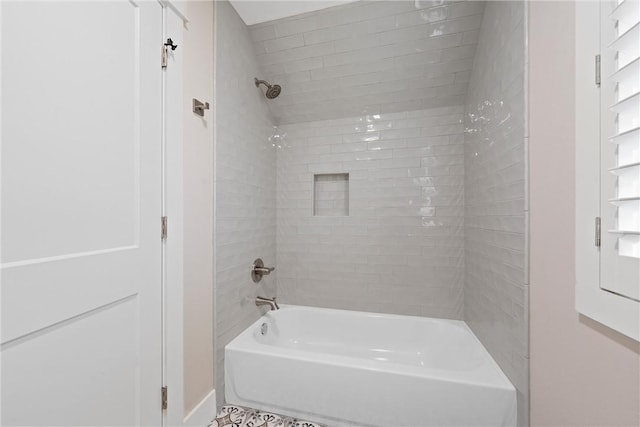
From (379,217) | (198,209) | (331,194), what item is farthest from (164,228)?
(379,217)

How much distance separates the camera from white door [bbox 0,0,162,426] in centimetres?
72

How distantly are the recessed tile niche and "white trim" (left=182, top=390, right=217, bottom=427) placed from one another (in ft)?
5.12

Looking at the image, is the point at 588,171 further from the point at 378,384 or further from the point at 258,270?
the point at 258,270

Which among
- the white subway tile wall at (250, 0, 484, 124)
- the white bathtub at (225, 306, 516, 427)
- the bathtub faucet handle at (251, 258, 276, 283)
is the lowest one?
the white bathtub at (225, 306, 516, 427)

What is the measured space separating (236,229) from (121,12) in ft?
3.97

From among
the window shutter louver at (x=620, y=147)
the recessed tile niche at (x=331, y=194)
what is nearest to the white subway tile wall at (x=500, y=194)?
the window shutter louver at (x=620, y=147)

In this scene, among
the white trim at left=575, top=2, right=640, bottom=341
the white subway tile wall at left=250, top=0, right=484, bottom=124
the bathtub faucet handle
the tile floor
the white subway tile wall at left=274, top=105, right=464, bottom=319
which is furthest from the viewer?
the white subway tile wall at left=274, top=105, right=464, bottom=319

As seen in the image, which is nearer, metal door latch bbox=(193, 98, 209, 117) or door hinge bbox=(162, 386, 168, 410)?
door hinge bbox=(162, 386, 168, 410)

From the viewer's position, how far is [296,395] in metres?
1.50

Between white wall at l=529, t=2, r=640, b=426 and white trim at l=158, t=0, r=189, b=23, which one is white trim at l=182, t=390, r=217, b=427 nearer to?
white wall at l=529, t=2, r=640, b=426

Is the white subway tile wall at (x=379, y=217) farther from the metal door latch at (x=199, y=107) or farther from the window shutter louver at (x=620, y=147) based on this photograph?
the window shutter louver at (x=620, y=147)

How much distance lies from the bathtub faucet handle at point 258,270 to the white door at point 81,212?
86cm

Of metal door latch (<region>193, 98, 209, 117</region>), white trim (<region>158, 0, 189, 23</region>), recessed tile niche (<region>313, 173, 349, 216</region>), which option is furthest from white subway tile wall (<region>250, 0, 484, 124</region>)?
metal door latch (<region>193, 98, 209, 117</region>)

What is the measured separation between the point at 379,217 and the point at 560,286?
4.50ft
